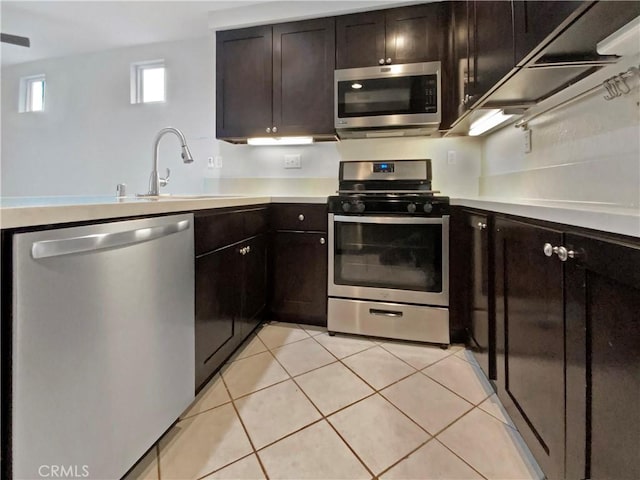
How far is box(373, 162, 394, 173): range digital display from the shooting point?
2.19 meters

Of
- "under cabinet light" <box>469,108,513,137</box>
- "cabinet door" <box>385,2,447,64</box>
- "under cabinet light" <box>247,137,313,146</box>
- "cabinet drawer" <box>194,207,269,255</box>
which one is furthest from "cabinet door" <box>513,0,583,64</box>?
"under cabinet light" <box>247,137,313,146</box>

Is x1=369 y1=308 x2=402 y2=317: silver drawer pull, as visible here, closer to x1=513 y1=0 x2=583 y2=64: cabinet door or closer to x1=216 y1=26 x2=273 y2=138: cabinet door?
x1=513 y1=0 x2=583 y2=64: cabinet door

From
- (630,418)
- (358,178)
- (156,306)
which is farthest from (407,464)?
(358,178)

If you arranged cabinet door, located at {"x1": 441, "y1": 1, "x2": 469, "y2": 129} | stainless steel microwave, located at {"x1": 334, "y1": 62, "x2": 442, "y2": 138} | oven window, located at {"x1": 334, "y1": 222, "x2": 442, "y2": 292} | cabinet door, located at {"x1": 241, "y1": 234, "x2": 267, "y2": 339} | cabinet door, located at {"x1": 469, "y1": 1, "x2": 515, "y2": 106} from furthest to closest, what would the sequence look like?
stainless steel microwave, located at {"x1": 334, "y1": 62, "x2": 442, "y2": 138}, oven window, located at {"x1": 334, "y1": 222, "x2": 442, "y2": 292}, cabinet door, located at {"x1": 241, "y1": 234, "x2": 267, "y2": 339}, cabinet door, located at {"x1": 441, "y1": 1, "x2": 469, "y2": 129}, cabinet door, located at {"x1": 469, "y1": 1, "x2": 515, "y2": 106}

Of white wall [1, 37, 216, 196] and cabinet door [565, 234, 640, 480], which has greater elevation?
white wall [1, 37, 216, 196]

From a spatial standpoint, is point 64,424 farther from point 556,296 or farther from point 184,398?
point 556,296

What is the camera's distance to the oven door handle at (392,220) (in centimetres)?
189

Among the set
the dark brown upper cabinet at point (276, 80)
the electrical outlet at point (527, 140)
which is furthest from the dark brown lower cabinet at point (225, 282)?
the electrical outlet at point (527, 140)

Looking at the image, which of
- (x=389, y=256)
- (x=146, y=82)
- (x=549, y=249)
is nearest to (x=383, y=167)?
(x=389, y=256)

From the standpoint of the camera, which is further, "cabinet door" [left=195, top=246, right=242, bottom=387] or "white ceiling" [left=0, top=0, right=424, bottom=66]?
"white ceiling" [left=0, top=0, right=424, bottom=66]

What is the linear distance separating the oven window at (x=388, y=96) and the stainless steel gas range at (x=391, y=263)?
0.45 meters

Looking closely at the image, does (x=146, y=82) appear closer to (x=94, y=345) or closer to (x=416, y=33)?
(x=416, y=33)

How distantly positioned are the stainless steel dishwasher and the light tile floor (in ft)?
0.66

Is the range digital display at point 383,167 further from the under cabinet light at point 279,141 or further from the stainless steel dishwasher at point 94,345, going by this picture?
the stainless steel dishwasher at point 94,345
